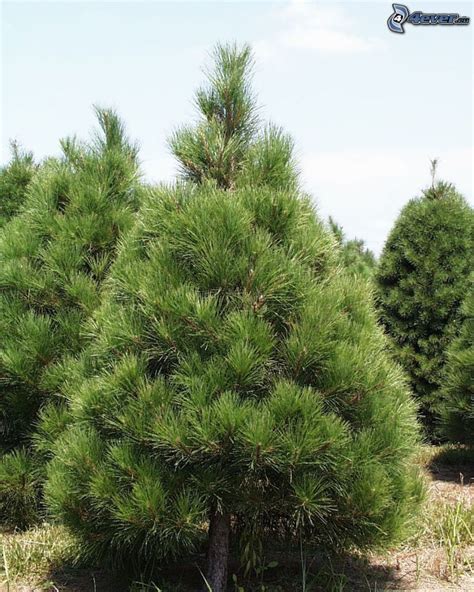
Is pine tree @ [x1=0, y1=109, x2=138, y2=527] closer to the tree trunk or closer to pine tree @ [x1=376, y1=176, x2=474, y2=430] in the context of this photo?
the tree trunk

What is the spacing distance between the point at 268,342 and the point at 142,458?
92 cm

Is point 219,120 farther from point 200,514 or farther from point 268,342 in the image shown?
point 200,514

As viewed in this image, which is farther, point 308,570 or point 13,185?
point 13,185

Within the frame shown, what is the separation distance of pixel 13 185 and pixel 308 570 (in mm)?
4641

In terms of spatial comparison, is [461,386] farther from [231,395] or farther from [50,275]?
[231,395]

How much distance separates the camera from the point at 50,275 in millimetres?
5684

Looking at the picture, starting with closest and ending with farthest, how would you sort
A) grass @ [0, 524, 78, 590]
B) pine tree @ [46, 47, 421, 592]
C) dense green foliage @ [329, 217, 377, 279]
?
pine tree @ [46, 47, 421, 592] < grass @ [0, 524, 78, 590] < dense green foliage @ [329, 217, 377, 279]

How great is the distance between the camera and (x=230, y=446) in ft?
13.1

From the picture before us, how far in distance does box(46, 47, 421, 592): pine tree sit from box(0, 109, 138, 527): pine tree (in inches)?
47.8
